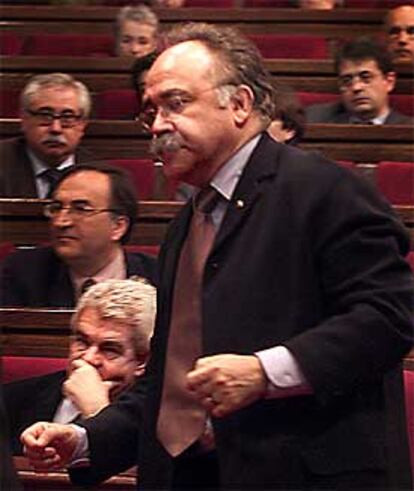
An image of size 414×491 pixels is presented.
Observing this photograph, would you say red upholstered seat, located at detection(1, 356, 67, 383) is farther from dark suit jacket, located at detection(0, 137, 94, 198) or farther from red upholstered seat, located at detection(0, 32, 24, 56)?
red upholstered seat, located at detection(0, 32, 24, 56)

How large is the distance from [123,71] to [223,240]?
238 centimetres

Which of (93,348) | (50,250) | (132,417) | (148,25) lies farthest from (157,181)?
(132,417)

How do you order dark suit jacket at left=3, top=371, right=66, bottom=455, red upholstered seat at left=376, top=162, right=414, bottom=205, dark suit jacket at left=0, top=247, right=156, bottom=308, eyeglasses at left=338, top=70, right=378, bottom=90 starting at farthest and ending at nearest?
eyeglasses at left=338, top=70, right=378, bottom=90
red upholstered seat at left=376, top=162, right=414, bottom=205
dark suit jacket at left=0, top=247, right=156, bottom=308
dark suit jacket at left=3, top=371, right=66, bottom=455

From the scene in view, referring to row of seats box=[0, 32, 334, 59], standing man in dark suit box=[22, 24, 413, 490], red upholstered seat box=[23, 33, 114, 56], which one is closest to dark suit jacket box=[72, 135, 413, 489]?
standing man in dark suit box=[22, 24, 413, 490]

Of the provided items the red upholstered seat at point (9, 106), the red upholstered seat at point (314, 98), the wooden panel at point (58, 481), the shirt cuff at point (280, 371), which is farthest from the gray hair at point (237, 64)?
the red upholstered seat at point (9, 106)

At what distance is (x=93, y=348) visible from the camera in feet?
5.16

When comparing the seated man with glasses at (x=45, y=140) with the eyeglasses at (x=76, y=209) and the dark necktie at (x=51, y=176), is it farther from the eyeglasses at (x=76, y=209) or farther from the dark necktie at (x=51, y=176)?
the eyeglasses at (x=76, y=209)

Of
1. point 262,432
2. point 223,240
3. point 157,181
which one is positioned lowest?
point 157,181

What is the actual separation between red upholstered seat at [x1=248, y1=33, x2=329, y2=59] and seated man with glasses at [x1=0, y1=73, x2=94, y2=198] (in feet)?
3.54

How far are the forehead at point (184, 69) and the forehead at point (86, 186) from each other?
3.18 ft

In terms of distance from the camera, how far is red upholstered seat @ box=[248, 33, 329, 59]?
12.4ft

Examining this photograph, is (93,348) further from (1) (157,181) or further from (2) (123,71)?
(2) (123,71)

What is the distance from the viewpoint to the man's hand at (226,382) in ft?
3.57

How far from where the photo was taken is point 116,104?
3.31m
